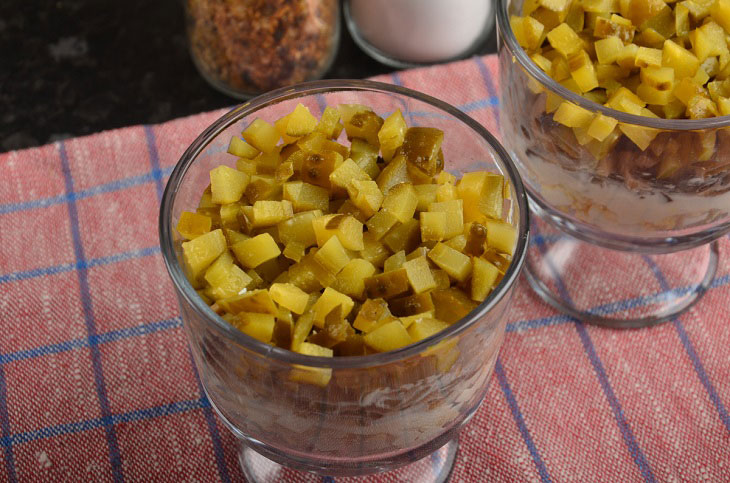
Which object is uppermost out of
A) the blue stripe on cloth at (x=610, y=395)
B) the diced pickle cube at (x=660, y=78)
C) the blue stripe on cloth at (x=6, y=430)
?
the diced pickle cube at (x=660, y=78)

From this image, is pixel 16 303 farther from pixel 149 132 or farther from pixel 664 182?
pixel 664 182

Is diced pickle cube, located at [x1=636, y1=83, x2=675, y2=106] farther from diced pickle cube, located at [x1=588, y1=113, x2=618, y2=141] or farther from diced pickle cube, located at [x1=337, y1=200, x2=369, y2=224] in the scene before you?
diced pickle cube, located at [x1=337, y1=200, x2=369, y2=224]

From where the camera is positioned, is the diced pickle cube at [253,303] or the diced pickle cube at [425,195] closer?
the diced pickle cube at [253,303]

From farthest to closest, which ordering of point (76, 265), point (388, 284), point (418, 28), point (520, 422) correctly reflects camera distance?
point (418, 28)
point (76, 265)
point (520, 422)
point (388, 284)

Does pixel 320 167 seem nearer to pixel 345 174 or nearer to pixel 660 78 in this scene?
pixel 345 174

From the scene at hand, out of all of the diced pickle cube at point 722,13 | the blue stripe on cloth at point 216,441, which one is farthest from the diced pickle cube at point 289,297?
the diced pickle cube at point 722,13

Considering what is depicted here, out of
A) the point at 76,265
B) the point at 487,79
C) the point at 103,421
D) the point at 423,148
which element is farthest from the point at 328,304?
the point at 487,79

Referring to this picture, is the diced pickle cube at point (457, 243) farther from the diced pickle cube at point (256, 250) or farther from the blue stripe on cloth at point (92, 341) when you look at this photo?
the blue stripe on cloth at point (92, 341)
